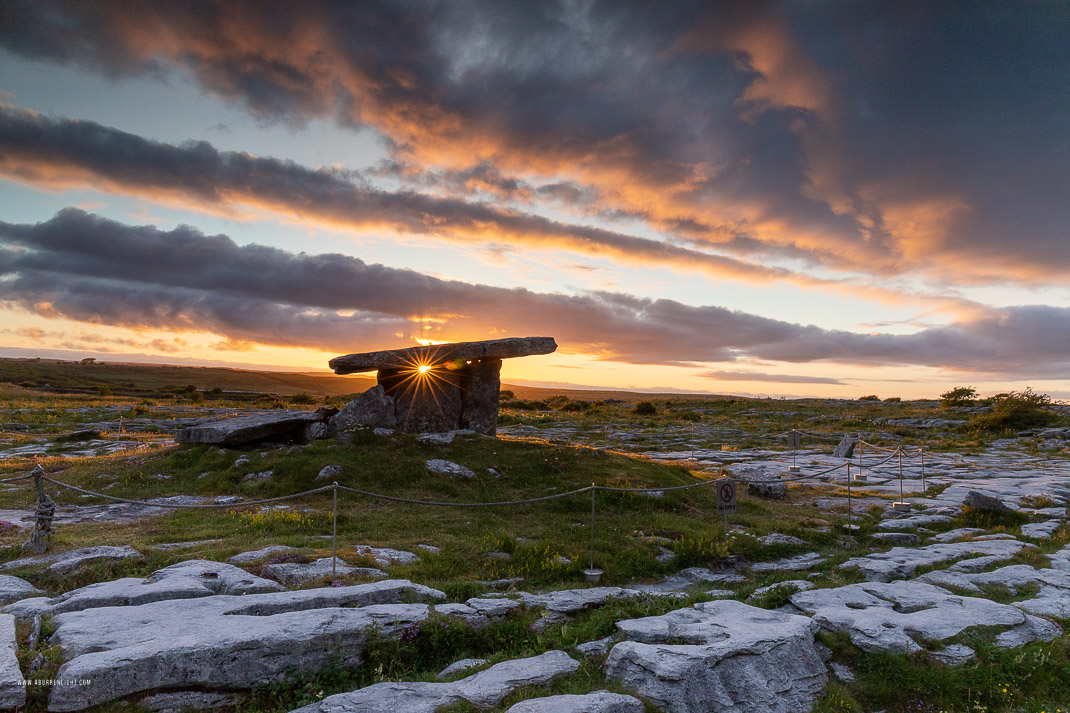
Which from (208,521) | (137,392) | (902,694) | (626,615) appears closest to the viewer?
(902,694)

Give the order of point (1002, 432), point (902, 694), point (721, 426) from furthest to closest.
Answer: point (721, 426), point (1002, 432), point (902, 694)

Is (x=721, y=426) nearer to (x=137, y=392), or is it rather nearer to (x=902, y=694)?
(x=902, y=694)

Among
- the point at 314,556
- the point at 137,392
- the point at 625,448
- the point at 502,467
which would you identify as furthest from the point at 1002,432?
the point at 137,392

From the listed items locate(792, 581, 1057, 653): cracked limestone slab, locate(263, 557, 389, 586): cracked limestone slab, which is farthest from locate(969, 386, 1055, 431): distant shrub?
locate(263, 557, 389, 586): cracked limestone slab

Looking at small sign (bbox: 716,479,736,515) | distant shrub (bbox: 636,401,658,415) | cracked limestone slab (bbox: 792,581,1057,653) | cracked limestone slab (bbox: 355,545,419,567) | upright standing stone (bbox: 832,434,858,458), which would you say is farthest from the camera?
distant shrub (bbox: 636,401,658,415)

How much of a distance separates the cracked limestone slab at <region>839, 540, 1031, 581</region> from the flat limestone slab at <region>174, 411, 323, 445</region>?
56.1 ft

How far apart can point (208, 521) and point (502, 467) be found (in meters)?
7.83

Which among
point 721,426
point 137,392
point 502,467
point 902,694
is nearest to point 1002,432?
point 721,426

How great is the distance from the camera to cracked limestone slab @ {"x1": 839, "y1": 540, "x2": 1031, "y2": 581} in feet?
34.0

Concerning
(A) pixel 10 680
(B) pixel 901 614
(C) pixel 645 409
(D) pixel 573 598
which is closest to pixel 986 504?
(B) pixel 901 614

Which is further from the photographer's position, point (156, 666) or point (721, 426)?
point (721, 426)

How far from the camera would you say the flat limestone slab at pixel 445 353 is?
19.6 m

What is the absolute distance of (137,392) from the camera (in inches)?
3081

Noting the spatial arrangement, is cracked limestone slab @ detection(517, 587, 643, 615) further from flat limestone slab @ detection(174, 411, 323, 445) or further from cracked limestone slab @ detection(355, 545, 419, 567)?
flat limestone slab @ detection(174, 411, 323, 445)
